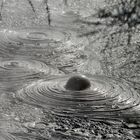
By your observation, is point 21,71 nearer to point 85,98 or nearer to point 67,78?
point 67,78

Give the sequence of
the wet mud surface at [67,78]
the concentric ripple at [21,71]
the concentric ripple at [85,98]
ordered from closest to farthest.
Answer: the wet mud surface at [67,78]
the concentric ripple at [85,98]
the concentric ripple at [21,71]

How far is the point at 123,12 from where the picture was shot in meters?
2.80

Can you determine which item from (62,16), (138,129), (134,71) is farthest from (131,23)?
(138,129)

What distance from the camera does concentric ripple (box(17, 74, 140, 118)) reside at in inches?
67.4

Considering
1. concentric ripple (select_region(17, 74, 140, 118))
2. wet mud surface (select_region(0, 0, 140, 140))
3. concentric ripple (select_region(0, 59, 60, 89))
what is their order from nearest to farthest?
wet mud surface (select_region(0, 0, 140, 140)) → concentric ripple (select_region(17, 74, 140, 118)) → concentric ripple (select_region(0, 59, 60, 89))

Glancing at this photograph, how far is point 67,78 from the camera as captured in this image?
194 centimetres

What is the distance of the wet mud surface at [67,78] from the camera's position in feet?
5.23

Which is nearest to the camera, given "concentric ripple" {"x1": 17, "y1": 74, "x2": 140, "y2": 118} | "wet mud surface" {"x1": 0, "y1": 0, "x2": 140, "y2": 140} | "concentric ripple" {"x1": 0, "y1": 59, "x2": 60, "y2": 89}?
"wet mud surface" {"x1": 0, "y1": 0, "x2": 140, "y2": 140}

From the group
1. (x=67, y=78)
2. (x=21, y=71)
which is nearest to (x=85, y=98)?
(x=67, y=78)

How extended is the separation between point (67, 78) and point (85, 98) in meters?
0.18

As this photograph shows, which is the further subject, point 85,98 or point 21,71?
point 21,71

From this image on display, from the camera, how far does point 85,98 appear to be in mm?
1793

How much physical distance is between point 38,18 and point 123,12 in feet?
1.81

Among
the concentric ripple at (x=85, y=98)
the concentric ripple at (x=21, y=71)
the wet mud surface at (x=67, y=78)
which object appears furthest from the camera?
the concentric ripple at (x=21, y=71)
